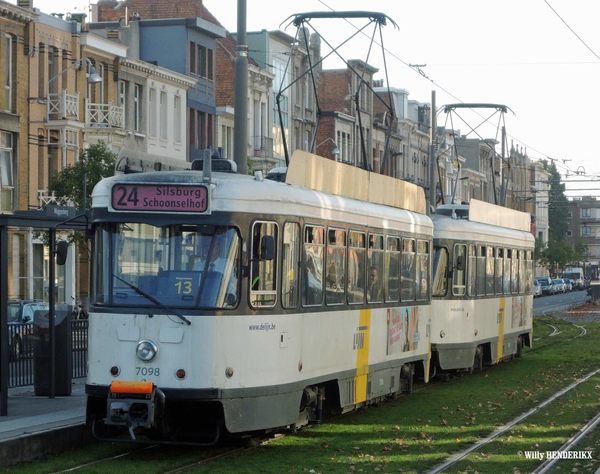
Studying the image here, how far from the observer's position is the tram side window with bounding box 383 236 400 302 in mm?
16875

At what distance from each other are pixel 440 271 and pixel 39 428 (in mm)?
11035

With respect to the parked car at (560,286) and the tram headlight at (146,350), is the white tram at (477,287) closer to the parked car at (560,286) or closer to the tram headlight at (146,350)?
the tram headlight at (146,350)

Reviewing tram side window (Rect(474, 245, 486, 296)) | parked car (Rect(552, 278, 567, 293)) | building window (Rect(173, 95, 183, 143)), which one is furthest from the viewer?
parked car (Rect(552, 278, 567, 293))

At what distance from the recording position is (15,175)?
1559 inches

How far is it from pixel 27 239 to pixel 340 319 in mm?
26751

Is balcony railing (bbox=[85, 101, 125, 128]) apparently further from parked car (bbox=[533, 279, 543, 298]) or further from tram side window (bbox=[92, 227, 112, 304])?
parked car (bbox=[533, 279, 543, 298])

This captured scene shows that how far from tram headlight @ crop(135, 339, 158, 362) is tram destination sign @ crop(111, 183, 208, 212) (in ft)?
4.38

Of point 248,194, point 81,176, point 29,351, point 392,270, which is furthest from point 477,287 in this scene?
point 81,176

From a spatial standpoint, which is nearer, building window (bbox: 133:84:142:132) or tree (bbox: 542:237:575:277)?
building window (bbox: 133:84:142:132)

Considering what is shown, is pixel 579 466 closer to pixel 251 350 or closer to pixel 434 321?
pixel 251 350

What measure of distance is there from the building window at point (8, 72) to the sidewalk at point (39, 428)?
2440 centimetres

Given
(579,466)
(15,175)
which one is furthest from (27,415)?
(15,175)

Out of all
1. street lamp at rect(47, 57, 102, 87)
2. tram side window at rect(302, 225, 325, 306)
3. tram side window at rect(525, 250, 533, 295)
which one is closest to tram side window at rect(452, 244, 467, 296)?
tram side window at rect(525, 250, 533, 295)

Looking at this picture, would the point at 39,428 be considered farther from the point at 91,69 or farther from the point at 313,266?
the point at 91,69
